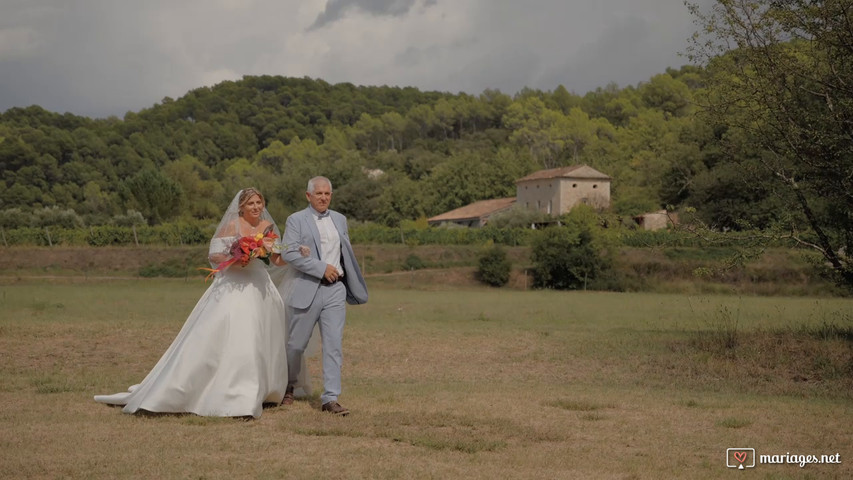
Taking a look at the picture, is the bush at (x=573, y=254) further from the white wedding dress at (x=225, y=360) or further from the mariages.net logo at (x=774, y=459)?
the mariages.net logo at (x=774, y=459)

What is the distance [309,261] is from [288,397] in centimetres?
171

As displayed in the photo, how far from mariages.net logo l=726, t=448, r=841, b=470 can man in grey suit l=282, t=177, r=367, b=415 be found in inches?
164

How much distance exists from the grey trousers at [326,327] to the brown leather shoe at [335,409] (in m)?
0.08

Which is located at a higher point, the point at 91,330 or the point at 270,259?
the point at 270,259

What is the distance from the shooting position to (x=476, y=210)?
9956 cm

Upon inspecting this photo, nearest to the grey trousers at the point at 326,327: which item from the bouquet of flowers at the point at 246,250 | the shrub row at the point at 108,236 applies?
the bouquet of flowers at the point at 246,250

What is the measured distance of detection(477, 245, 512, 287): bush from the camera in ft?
184

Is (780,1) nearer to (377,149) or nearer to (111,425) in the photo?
(111,425)

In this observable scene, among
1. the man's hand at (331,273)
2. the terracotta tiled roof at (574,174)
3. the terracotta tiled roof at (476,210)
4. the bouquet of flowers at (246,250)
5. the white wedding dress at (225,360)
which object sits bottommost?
the white wedding dress at (225,360)

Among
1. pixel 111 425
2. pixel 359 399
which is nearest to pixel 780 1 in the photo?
pixel 359 399

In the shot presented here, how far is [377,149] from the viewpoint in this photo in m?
175

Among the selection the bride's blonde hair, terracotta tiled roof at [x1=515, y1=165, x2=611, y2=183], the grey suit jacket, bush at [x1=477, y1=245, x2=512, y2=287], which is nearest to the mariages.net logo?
the grey suit jacket

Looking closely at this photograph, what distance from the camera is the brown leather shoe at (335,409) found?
883 cm

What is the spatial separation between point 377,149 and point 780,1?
161m
